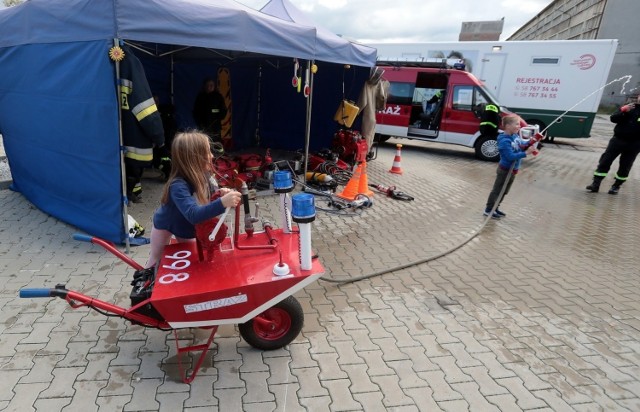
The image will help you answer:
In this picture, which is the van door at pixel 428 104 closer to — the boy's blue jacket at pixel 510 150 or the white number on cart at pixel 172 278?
the boy's blue jacket at pixel 510 150

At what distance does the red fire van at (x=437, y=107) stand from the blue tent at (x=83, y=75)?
22.1 ft

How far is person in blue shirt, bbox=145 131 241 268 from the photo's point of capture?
2352 millimetres

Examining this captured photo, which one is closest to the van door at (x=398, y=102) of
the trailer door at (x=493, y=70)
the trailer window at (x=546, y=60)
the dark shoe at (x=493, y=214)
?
the trailer door at (x=493, y=70)

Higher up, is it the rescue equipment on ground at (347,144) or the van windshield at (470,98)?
the van windshield at (470,98)

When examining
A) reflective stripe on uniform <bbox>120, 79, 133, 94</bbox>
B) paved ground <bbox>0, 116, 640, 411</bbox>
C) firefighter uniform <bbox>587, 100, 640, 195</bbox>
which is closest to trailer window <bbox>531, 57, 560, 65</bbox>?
firefighter uniform <bbox>587, 100, 640, 195</bbox>

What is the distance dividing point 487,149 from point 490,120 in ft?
3.92

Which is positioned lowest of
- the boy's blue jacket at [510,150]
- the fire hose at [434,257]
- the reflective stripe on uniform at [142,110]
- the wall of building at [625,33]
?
the fire hose at [434,257]

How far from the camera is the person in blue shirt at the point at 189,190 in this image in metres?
2.35

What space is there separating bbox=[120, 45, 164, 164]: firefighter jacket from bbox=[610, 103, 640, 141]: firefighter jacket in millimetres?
8684

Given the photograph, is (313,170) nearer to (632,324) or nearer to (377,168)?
(377,168)

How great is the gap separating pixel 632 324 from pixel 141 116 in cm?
530

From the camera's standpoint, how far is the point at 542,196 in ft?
25.7

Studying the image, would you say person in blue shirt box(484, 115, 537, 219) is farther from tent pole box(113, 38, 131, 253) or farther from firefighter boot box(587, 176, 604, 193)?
tent pole box(113, 38, 131, 253)

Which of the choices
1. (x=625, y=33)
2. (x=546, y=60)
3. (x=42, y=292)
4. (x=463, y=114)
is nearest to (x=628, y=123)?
(x=463, y=114)
